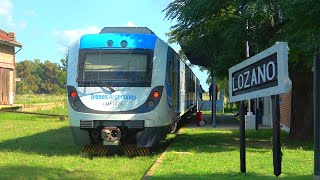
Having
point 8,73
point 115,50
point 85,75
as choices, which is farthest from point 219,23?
point 8,73

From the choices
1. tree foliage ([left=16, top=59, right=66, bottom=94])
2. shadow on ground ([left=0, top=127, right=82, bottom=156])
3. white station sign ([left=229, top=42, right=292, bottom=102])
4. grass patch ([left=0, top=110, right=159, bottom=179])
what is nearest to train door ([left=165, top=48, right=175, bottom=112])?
grass patch ([left=0, top=110, right=159, bottom=179])

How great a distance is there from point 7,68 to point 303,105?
24604 millimetres

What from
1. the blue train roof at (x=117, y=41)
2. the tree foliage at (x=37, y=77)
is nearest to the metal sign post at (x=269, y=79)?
the blue train roof at (x=117, y=41)

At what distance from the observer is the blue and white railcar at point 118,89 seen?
35.7ft

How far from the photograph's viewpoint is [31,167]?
9.35 m

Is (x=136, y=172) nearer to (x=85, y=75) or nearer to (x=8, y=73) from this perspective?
(x=85, y=75)

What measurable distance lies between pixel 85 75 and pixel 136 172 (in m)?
3.14

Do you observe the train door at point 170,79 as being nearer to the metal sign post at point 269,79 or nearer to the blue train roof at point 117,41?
the blue train roof at point 117,41

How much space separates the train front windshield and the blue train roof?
147mm

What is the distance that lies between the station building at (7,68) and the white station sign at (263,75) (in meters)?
27.5

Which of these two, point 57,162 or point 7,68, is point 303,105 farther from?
point 7,68

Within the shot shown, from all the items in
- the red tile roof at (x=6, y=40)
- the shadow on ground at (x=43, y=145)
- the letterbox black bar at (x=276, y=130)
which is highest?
the red tile roof at (x=6, y=40)

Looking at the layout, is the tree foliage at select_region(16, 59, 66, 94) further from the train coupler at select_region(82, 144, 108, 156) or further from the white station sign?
the white station sign

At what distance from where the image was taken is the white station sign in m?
5.27
